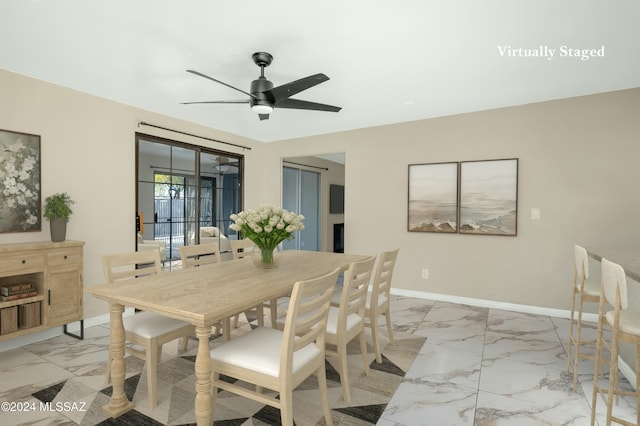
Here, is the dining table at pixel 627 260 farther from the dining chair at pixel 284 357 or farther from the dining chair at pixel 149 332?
the dining chair at pixel 149 332

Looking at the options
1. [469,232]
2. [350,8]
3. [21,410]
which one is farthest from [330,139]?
[21,410]

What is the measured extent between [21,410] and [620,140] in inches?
217

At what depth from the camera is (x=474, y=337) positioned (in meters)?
3.14

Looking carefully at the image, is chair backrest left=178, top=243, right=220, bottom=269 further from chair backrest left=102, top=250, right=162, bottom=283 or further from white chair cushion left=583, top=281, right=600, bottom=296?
white chair cushion left=583, top=281, right=600, bottom=296

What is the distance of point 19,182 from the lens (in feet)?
9.72

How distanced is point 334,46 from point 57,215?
2826mm

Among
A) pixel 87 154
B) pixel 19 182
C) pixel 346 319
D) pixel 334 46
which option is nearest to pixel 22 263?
pixel 19 182

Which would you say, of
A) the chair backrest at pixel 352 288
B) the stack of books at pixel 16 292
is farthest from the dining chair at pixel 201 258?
the stack of books at pixel 16 292

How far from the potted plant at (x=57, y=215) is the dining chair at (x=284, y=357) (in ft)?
7.51

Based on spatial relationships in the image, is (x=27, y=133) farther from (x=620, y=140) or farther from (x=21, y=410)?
(x=620, y=140)

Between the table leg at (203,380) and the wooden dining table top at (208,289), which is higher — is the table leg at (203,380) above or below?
below

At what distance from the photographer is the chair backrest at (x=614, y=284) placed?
63.3 inches

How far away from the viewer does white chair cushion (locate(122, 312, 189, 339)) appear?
2038 millimetres

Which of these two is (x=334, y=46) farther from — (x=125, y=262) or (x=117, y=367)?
(x=117, y=367)
